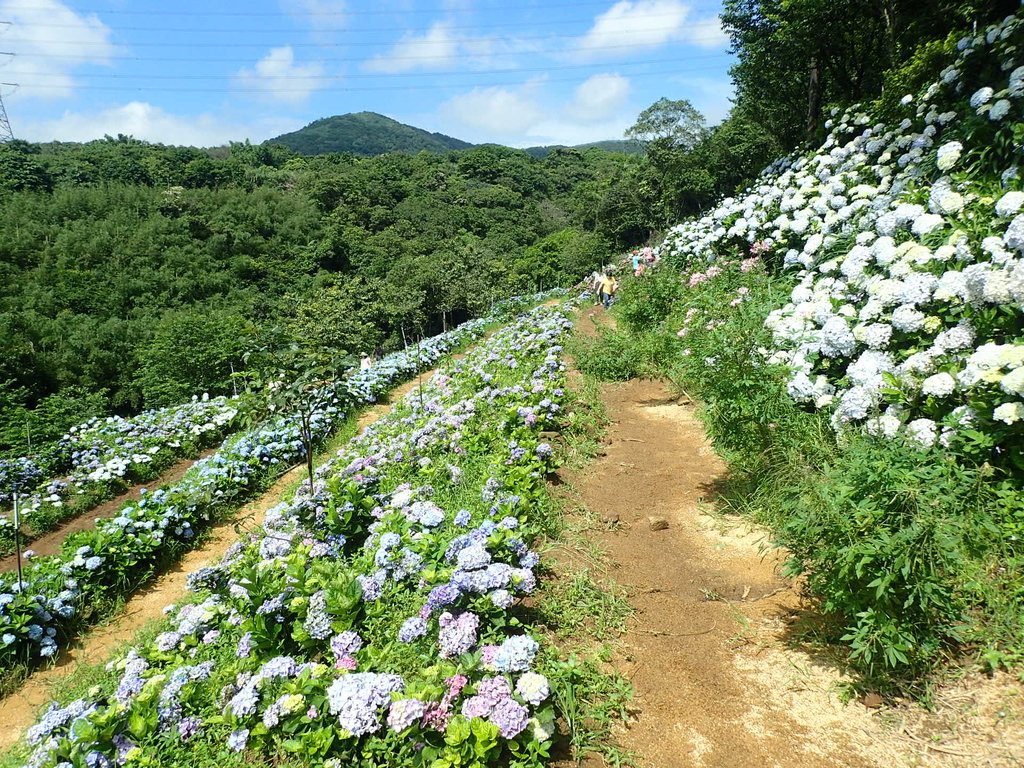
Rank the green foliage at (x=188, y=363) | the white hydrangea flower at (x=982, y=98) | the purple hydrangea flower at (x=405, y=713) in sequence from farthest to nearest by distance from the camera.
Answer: the green foliage at (x=188, y=363), the white hydrangea flower at (x=982, y=98), the purple hydrangea flower at (x=405, y=713)

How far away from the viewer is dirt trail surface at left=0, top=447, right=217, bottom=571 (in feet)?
23.5

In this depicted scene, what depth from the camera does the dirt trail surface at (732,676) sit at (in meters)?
2.03

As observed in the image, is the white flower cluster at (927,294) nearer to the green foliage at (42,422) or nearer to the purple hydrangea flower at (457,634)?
the purple hydrangea flower at (457,634)

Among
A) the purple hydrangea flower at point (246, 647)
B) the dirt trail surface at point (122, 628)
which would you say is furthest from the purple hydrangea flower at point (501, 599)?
the dirt trail surface at point (122, 628)

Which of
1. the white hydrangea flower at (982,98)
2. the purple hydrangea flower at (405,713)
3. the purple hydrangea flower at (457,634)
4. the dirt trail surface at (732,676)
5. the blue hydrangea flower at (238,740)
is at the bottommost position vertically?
the blue hydrangea flower at (238,740)

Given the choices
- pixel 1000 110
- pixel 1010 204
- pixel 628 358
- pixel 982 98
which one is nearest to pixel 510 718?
pixel 1010 204

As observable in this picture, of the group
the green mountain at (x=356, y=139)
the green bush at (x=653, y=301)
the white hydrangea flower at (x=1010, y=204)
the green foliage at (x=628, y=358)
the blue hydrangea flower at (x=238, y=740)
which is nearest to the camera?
the blue hydrangea flower at (x=238, y=740)

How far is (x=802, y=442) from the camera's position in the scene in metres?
3.47

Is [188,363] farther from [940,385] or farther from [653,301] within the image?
[940,385]

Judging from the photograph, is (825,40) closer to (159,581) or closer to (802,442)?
(802,442)

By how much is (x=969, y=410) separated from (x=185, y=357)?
19.0m

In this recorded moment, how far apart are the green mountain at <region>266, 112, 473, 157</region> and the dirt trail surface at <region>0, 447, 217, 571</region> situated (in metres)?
158

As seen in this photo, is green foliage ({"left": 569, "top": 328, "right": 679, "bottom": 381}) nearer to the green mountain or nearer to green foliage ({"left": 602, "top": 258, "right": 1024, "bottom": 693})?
green foliage ({"left": 602, "top": 258, "right": 1024, "bottom": 693})

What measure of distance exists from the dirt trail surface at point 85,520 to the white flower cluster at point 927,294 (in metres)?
7.69
